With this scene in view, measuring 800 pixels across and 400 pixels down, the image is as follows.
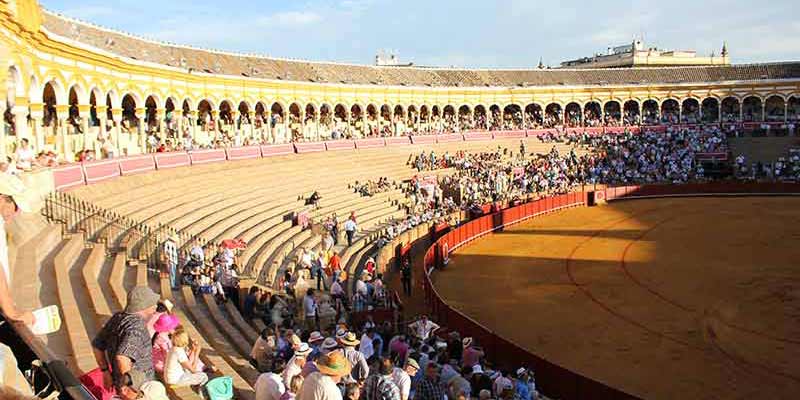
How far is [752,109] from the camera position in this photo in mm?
70312

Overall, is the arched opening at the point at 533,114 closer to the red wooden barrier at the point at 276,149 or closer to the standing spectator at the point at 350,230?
the red wooden barrier at the point at 276,149

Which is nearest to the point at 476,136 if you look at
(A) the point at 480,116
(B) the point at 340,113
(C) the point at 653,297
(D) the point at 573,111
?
(B) the point at 340,113

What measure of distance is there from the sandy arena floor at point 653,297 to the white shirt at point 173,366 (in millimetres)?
8718

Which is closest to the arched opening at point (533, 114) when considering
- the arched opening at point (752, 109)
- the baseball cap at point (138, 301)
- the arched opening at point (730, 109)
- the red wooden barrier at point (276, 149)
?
the arched opening at point (730, 109)

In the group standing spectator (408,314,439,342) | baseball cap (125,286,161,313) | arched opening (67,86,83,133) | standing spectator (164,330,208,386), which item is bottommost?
standing spectator (408,314,439,342)

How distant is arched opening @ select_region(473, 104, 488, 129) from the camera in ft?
217

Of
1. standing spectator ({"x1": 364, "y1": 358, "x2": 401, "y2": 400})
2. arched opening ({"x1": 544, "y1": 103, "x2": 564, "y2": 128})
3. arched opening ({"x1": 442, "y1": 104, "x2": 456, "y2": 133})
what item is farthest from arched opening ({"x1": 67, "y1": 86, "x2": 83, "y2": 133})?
arched opening ({"x1": 544, "y1": 103, "x2": 564, "y2": 128})

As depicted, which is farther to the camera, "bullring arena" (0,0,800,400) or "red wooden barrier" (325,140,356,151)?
"red wooden barrier" (325,140,356,151)

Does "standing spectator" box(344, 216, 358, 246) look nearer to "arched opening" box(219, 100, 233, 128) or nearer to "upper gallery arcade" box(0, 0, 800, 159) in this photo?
"upper gallery arcade" box(0, 0, 800, 159)

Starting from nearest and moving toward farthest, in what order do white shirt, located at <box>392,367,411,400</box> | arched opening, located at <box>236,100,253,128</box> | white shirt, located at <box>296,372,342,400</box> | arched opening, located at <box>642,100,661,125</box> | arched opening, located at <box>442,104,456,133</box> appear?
white shirt, located at <box>296,372,342,400</box>, white shirt, located at <box>392,367,411,400</box>, arched opening, located at <box>236,100,253,128</box>, arched opening, located at <box>442,104,456,133</box>, arched opening, located at <box>642,100,661,125</box>

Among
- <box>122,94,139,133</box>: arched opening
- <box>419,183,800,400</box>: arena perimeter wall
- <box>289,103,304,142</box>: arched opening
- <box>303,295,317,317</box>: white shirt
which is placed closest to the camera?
<box>419,183,800,400</box>: arena perimeter wall

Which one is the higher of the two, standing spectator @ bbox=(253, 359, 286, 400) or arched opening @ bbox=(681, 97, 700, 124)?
arched opening @ bbox=(681, 97, 700, 124)

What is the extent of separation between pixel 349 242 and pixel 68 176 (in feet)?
32.3

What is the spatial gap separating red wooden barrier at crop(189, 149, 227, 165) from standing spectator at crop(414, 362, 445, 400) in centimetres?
2233
